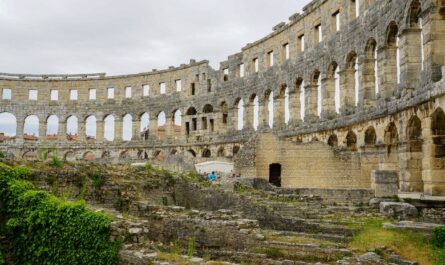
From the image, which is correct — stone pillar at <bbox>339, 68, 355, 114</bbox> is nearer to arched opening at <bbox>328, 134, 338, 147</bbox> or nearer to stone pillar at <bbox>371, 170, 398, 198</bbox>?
arched opening at <bbox>328, 134, 338, 147</bbox>

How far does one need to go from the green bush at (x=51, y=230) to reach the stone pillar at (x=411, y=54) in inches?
506

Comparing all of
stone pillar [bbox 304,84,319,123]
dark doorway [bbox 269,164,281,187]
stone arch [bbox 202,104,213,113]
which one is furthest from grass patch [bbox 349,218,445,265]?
stone arch [bbox 202,104,213,113]

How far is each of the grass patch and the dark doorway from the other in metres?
10.1

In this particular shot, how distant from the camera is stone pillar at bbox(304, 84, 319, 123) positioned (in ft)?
90.5

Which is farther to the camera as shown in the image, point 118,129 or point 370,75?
point 118,129

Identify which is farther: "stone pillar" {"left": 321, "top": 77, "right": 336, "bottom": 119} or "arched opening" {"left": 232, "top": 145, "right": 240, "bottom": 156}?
"arched opening" {"left": 232, "top": 145, "right": 240, "bottom": 156}

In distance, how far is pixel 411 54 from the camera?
17531 millimetres

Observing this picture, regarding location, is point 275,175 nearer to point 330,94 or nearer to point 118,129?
point 330,94

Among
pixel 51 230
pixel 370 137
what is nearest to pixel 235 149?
pixel 370 137

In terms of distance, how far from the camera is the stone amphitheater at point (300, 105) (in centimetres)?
1648

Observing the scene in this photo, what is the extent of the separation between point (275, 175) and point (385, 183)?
6.93 meters

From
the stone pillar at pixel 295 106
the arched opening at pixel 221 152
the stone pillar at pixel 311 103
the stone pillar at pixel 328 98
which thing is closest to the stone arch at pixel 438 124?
the stone pillar at pixel 328 98

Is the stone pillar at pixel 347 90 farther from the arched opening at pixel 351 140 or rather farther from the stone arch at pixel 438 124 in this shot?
the stone arch at pixel 438 124

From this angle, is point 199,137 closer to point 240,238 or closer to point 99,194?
point 99,194
